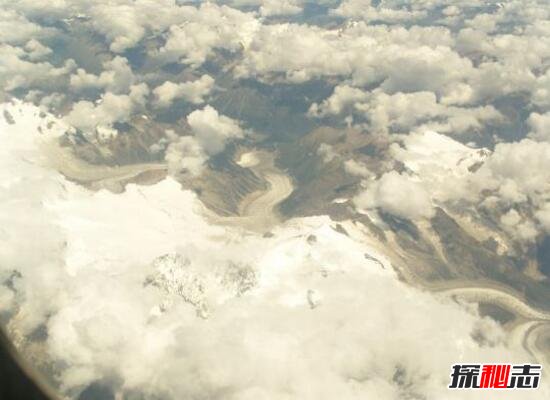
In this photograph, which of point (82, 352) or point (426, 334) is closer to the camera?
point (82, 352)

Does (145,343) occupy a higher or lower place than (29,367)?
lower

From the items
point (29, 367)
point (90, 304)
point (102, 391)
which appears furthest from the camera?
point (90, 304)

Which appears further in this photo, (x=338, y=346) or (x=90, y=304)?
(x=90, y=304)

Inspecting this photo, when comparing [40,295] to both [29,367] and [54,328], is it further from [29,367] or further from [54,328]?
[29,367]

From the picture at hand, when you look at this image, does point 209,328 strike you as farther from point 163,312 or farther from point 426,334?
point 426,334

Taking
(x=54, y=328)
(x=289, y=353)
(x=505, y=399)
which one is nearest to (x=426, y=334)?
(x=505, y=399)

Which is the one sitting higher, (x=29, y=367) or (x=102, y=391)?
(x=29, y=367)

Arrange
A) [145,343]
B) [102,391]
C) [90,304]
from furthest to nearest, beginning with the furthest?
[90,304], [145,343], [102,391]

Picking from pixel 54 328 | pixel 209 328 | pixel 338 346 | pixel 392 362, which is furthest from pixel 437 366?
pixel 54 328

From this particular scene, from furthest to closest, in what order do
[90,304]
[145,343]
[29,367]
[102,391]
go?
1. [90,304]
2. [145,343]
3. [102,391]
4. [29,367]
